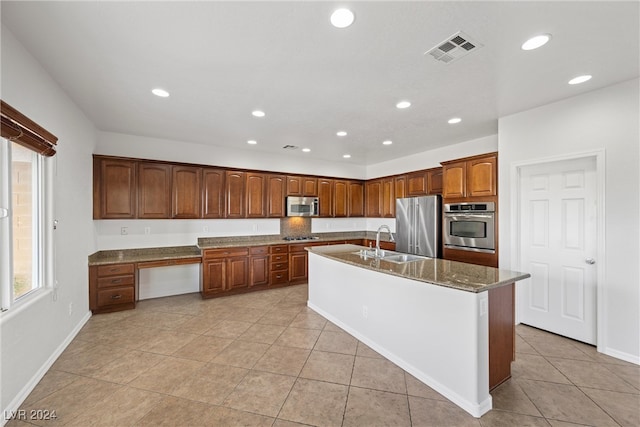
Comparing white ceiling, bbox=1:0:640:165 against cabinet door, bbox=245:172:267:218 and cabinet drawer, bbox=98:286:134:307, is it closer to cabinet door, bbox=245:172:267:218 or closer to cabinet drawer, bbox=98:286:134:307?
cabinet door, bbox=245:172:267:218

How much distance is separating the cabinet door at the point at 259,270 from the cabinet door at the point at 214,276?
1.59 feet

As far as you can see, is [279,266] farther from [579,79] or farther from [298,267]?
[579,79]

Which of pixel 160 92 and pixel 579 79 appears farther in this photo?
pixel 160 92

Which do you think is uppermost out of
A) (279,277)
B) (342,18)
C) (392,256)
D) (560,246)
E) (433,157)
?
(342,18)

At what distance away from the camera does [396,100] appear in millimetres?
2990

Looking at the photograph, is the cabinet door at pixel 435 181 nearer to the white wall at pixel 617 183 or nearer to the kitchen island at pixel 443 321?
the white wall at pixel 617 183

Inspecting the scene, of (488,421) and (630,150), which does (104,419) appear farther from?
(630,150)

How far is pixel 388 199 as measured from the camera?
20.0 feet

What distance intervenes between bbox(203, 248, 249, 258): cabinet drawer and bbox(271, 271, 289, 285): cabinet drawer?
704 millimetres

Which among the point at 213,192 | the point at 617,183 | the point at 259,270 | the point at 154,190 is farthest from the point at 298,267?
the point at 617,183

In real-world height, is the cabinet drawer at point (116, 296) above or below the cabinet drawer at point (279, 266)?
below

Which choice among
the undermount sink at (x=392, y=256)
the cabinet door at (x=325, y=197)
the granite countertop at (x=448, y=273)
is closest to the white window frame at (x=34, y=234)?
the granite countertop at (x=448, y=273)

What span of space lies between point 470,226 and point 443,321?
231cm

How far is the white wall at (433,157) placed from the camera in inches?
175
